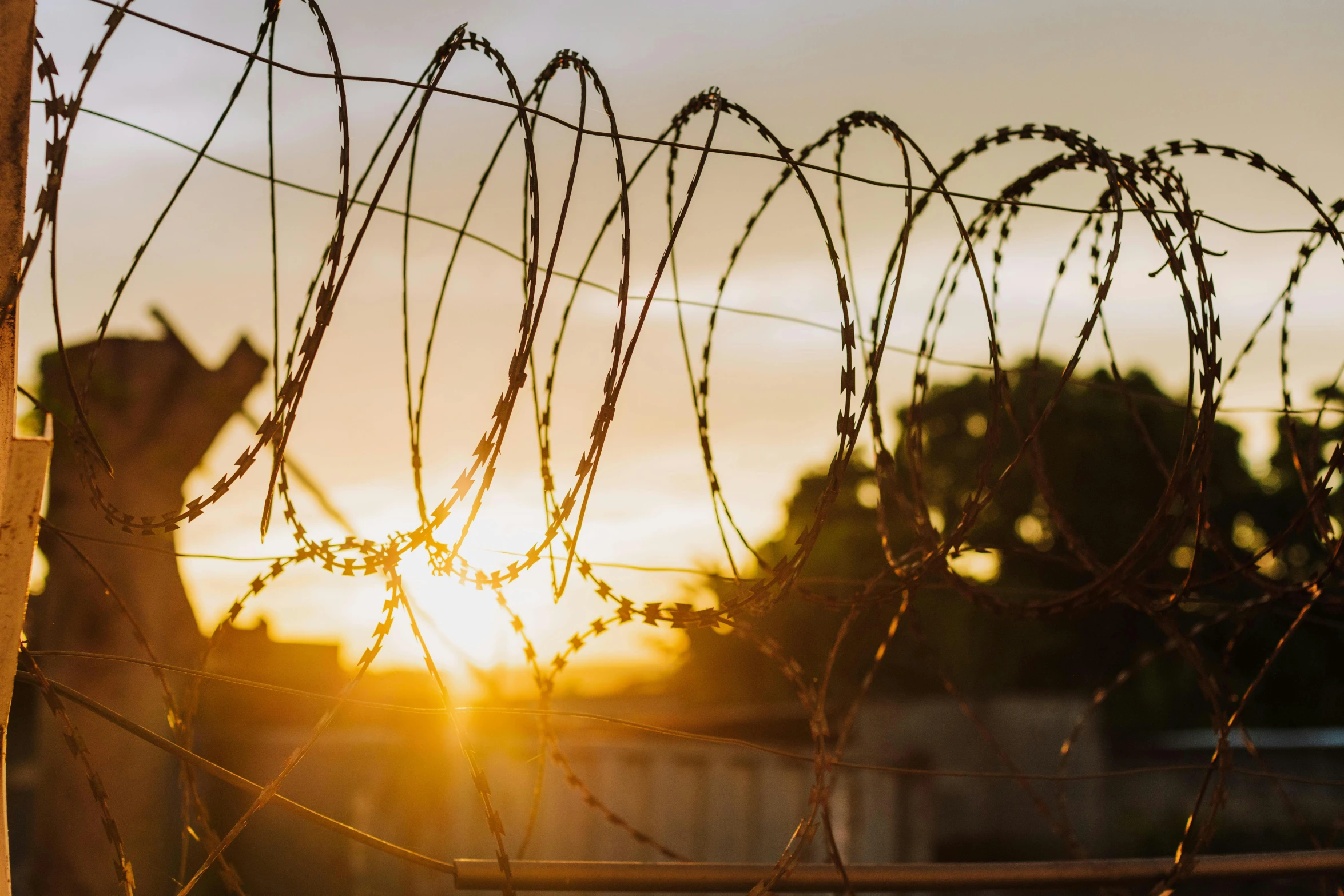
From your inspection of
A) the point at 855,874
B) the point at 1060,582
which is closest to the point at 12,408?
the point at 855,874

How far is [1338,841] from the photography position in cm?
1182

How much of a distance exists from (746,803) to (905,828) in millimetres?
1479

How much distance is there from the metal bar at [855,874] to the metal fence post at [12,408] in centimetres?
102

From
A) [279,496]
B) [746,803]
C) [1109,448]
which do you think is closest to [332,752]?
[746,803]

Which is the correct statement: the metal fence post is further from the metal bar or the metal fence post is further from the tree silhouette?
the tree silhouette

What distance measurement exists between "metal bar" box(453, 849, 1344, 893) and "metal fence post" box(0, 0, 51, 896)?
1.02 meters

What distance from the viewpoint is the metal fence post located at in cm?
184

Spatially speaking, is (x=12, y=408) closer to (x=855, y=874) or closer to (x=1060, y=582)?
(x=855, y=874)

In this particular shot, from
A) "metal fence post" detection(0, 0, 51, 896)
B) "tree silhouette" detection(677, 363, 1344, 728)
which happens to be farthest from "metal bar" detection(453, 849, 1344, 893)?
"tree silhouette" detection(677, 363, 1344, 728)

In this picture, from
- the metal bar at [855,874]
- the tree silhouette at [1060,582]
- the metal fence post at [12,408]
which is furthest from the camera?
the tree silhouette at [1060,582]

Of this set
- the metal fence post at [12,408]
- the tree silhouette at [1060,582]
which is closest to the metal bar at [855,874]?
the metal fence post at [12,408]

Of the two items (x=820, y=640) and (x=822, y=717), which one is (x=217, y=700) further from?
(x=820, y=640)

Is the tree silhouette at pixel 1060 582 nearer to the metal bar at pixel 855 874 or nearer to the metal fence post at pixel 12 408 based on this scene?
the metal bar at pixel 855 874

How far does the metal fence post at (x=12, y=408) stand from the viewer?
1.84 meters
